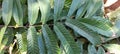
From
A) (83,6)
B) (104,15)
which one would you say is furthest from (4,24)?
(104,15)

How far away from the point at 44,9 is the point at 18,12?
16 centimetres

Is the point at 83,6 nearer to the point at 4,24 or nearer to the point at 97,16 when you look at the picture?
the point at 97,16

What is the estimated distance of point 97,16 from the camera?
5.04 ft

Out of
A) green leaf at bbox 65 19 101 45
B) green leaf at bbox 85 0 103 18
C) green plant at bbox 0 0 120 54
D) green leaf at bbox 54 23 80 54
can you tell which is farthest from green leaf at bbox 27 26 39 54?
green leaf at bbox 85 0 103 18

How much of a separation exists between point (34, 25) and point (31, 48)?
0.56ft

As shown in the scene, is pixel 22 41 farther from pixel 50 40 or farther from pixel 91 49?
pixel 91 49

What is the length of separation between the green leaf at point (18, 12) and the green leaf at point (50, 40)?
0.47 feet

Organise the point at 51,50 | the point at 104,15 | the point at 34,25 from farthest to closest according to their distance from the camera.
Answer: the point at 104,15 < the point at 34,25 < the point at 51,50

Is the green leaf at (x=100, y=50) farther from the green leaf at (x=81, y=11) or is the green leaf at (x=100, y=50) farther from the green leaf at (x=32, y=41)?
the green leaf at (x=32, y=41)

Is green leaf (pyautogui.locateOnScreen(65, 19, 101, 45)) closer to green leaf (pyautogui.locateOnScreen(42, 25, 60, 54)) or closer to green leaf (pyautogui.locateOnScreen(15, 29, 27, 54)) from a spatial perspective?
green leaf (pyautogui.locateOnScreen(42, 25, 60, 54))

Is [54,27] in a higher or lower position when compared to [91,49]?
higher

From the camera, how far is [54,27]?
1458mm

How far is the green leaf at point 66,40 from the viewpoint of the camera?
54.2 inches

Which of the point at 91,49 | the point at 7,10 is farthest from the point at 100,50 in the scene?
the point at 7,10
